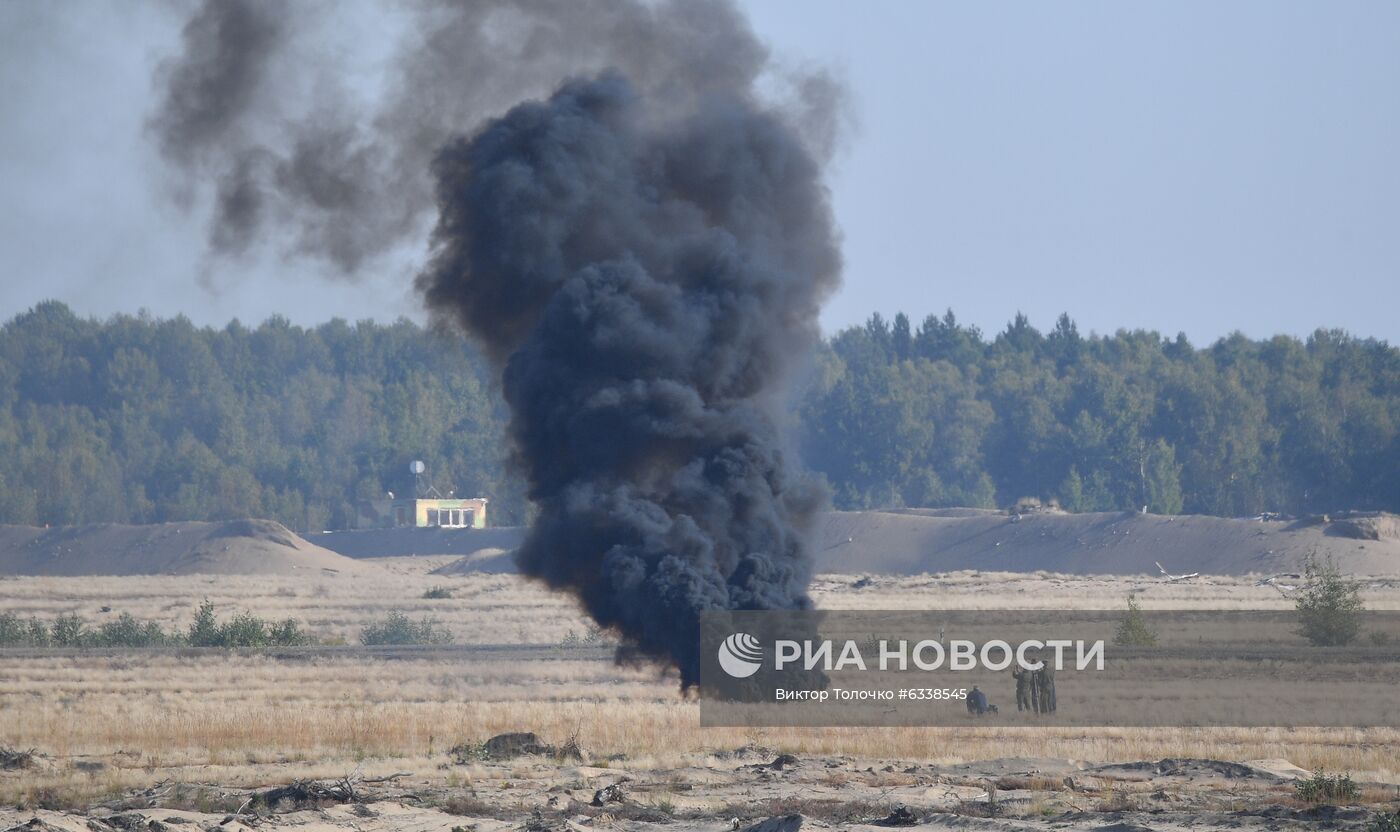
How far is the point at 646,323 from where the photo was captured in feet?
136

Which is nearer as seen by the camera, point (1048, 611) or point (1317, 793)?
point (1317, 793)

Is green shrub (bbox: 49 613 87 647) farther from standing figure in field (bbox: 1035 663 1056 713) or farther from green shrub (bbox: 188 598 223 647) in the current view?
standing figure in field (bbox: 1035 663 1056 713)

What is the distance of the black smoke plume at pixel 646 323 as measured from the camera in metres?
40.1

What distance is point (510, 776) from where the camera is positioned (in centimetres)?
3161

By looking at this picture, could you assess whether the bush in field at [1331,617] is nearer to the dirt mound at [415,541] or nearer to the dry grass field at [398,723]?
the dry grass field at [398,723]

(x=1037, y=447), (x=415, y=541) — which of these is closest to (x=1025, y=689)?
(x=415, y=541)

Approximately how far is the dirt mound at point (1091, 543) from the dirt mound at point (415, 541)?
31.3 m

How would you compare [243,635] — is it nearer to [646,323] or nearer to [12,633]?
[12,633]

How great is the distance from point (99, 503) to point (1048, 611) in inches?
5642

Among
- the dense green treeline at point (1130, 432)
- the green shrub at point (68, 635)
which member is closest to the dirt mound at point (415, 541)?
the dense green treeline at point (1130, 432)

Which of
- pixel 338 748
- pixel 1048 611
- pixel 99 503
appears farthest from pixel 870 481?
pixel 338 748

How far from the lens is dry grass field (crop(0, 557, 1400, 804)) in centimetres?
3341

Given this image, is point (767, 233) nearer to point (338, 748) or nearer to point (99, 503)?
point (338, 748)

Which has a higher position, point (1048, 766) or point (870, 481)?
point (870, 481)
